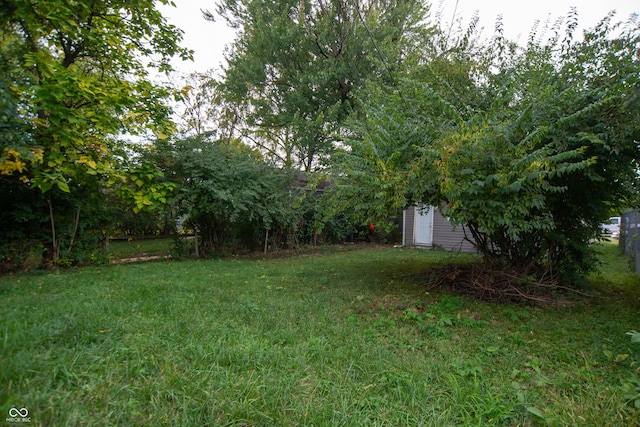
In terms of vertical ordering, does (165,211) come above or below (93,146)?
below

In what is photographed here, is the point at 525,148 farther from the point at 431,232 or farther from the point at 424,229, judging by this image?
the point at 424,229

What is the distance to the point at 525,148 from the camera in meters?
3.21

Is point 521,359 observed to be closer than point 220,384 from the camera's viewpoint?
No

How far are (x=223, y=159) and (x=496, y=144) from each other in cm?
684

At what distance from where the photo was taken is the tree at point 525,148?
3275 millimetres

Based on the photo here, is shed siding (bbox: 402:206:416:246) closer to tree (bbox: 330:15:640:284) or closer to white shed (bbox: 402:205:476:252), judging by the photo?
white shed (bbox: 402:205:476:252)

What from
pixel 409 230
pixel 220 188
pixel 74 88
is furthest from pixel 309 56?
pixel 74 88

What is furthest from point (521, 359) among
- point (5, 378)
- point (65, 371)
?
point (5, 378)

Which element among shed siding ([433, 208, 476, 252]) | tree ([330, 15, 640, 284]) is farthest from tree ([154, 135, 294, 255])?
shed siding ([433, 208, 476, 252])

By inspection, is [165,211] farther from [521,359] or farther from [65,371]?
[521,359]

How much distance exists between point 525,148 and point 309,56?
→ 35.3ft

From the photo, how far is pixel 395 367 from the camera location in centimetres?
239

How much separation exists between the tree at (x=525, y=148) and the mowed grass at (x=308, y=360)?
1166 millimetres

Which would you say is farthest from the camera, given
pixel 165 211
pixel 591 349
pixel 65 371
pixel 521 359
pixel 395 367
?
pixel 165 211
